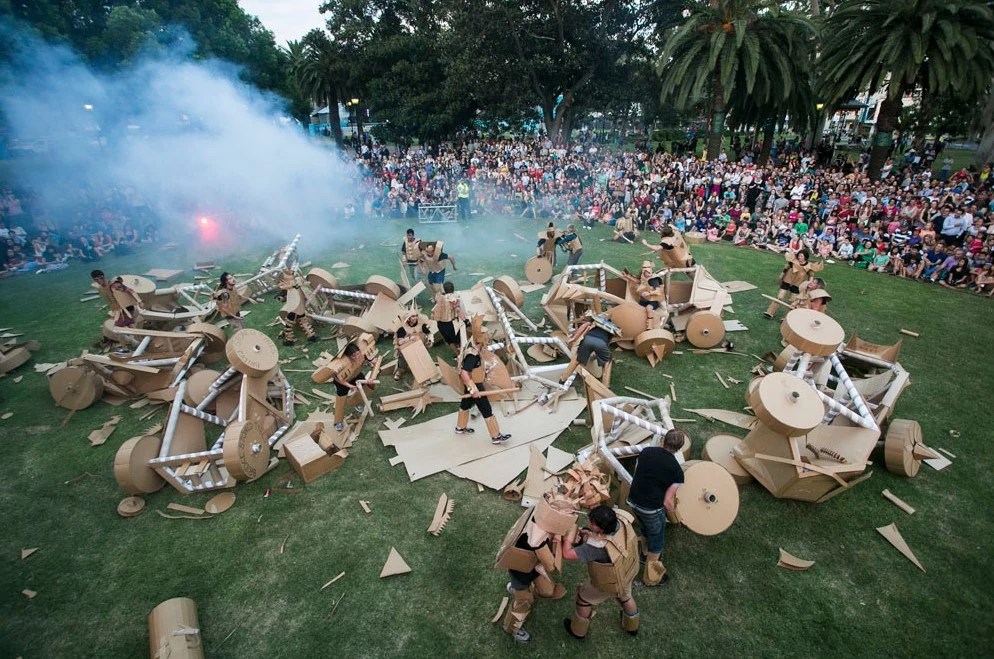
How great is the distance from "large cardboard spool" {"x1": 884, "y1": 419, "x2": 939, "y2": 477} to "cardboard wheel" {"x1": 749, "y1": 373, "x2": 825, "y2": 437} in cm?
167

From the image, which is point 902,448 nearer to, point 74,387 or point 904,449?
point 904,449

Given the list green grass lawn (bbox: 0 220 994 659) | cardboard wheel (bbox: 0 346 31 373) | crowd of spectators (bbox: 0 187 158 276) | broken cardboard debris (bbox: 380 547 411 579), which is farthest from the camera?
crowd of spectators (bbox: 0 187 158 276)

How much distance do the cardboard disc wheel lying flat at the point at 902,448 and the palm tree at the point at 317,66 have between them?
40151 millimetres

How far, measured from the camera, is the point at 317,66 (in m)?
36.8

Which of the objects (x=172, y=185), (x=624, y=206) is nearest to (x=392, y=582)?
(x=624, y=206)

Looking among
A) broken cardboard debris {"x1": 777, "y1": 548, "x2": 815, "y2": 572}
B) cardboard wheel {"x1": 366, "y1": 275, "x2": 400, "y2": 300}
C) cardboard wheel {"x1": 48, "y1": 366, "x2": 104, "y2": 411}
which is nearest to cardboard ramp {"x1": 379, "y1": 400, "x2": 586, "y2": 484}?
broken cardboard debris {"x1": 777, "y1": 548, "x2": 815, "y2": 572}

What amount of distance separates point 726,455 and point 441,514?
3.83m

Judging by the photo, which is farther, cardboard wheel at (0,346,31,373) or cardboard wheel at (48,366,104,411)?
cardboard wheel at (0,346,31,373)

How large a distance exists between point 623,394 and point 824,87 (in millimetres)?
19033

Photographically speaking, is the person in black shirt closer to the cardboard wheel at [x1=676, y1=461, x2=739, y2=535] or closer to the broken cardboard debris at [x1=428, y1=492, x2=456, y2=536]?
the cardboard wheel at [x1=676, y1=461, x2=739, y2=535]

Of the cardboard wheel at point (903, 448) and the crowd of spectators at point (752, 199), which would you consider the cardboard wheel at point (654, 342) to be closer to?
the cardboard wheel at point (903, 448)

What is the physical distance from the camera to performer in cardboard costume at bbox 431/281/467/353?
27.9 feet

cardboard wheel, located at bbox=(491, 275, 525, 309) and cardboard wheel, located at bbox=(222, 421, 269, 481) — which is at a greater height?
cardboard wheel, located at bbox=(491, 275, 525, 309)

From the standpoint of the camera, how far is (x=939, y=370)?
894 centimetres
